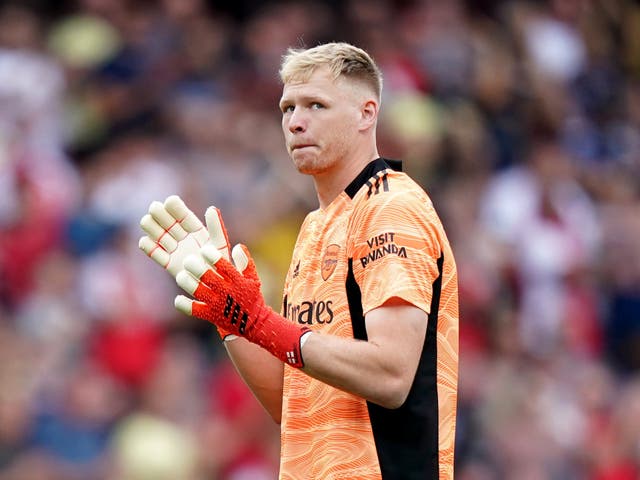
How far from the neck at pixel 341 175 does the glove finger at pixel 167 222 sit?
51 centimetres

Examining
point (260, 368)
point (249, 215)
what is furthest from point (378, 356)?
point (249, 215)

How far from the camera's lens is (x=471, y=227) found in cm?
1105

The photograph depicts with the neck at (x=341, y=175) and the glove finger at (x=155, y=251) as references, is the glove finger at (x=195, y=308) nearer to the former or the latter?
the glove finger at (x=155, y=251)

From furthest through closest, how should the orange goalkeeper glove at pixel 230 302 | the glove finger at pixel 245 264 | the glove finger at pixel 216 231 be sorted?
the glove finger at pixel 216 231 → the glove finger at pixel 245 264 → the orange goalkeeper glove at pixel 230 302

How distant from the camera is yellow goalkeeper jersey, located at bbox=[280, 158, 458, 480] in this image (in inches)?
159

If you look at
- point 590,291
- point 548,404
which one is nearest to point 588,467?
point 548,404

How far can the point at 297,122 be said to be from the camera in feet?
14.5

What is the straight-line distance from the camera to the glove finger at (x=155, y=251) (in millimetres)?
4367

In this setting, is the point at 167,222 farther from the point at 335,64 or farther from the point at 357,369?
the point at 357,369

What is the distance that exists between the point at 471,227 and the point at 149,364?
334 cm

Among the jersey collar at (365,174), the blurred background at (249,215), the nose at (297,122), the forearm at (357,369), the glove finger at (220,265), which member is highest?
the blurred background at (249,215)

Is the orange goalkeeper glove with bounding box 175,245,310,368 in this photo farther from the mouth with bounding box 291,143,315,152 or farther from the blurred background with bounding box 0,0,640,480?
the blurred background with bounding box 0,0,640,480

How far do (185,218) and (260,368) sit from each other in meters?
0.65

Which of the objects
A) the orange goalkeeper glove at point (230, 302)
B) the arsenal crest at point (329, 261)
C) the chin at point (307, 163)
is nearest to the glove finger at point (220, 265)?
the orange goalkeeper glove at point (230, 302)
